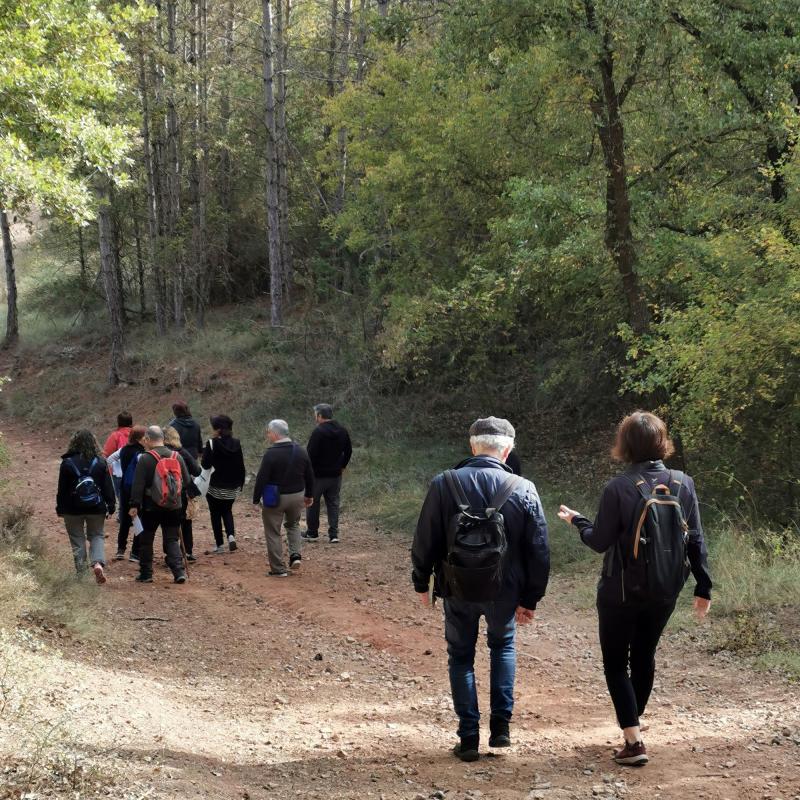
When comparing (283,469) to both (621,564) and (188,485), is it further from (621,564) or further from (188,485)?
(621,564)

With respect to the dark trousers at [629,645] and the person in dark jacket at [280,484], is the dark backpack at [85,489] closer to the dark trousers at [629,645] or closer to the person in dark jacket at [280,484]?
the person in dark jacket at [280,484]

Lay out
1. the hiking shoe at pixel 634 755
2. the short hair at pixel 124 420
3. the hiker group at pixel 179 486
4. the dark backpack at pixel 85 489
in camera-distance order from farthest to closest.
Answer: the short hair at pixel 124 420
the hiker group at pixel 179 486
the dark backpack at pixel 85 489
the hiking shoe at pixel 634 755

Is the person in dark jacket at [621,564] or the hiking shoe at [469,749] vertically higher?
the person in dark jacket at [621,564]

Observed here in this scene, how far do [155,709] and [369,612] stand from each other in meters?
3.67

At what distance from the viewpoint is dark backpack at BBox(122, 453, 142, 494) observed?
11.5 metres

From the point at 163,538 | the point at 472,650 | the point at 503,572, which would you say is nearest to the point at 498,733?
the point at 472,650

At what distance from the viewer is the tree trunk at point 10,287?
3250 centimetres

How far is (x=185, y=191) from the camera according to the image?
35.4m

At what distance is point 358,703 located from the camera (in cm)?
734

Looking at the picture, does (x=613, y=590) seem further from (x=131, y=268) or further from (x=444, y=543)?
(x=131, y=268)

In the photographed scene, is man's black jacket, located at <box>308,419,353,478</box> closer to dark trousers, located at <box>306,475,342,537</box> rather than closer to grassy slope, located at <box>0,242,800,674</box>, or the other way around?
dark trousers, located at <box>306,475,342,537</box>

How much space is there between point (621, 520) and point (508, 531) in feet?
2.07

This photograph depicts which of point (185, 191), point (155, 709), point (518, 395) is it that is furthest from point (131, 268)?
point (155, 709)

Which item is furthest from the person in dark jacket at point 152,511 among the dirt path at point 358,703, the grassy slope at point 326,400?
the grassy slope at point 326,400
